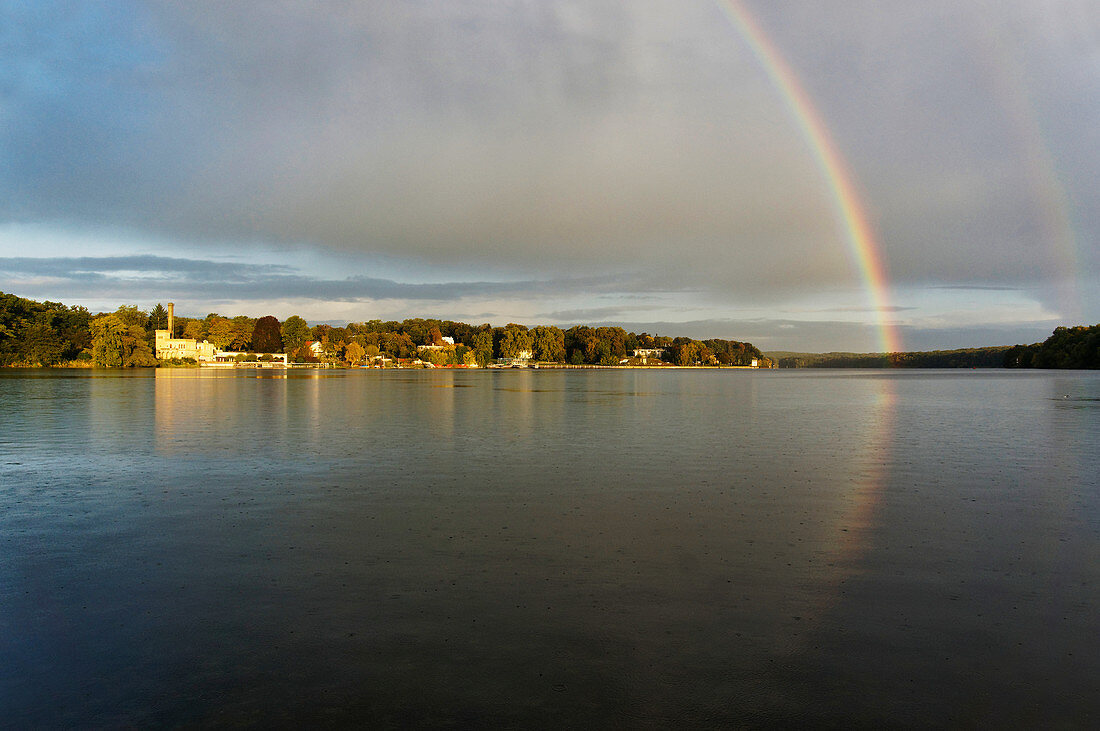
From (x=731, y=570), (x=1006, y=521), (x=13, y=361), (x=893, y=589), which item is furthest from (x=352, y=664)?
(x=13, y=361)

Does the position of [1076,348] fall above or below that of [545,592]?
above

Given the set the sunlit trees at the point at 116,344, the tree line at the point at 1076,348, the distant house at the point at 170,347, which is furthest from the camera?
the distant house at the point at 170,347

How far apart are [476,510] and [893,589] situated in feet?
23.7

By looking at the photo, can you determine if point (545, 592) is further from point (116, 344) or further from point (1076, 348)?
point (1076, 348)

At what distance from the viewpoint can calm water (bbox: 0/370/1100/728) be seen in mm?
5879

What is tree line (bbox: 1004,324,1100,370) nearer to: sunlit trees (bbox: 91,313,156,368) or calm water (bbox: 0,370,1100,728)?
calm water (bbox: 0,370,1100,728)

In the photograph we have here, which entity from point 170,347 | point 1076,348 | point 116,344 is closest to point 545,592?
point 116,344

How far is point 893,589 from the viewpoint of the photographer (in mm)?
8820

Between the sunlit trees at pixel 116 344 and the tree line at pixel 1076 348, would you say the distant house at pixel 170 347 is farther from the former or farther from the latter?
the tree line at pixel 1076 348

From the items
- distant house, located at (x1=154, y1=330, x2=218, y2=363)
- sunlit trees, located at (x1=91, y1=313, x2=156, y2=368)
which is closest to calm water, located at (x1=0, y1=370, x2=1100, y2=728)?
sunlit trees, located at (x1=91, y1=313, x2=156, y2=368)

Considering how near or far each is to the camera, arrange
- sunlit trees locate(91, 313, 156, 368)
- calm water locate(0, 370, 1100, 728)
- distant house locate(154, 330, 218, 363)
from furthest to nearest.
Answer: distant house locate(154, 330, 218, 363)
sunlit trees locate(91, 313, 156, 368)
calm water locate(0, 370, 1100, 728)

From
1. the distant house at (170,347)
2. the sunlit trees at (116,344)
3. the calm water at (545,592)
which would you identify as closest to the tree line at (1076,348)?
the calm water at (545,592)

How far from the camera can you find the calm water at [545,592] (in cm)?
588

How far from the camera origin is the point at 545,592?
8.52m
